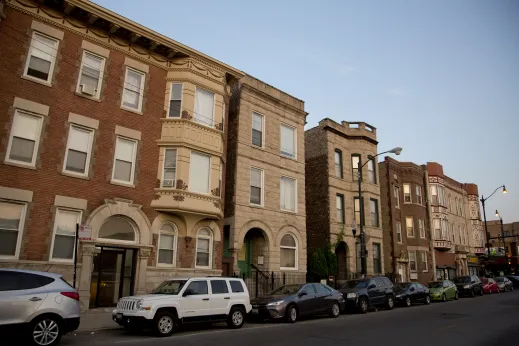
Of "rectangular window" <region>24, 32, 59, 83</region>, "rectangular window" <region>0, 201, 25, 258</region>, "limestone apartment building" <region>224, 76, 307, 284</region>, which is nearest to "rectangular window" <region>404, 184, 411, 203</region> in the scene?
"limestone apartment building" <region>224, 76, 307, 284</region>

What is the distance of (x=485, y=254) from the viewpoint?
5381 cm

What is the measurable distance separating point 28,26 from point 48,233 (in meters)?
8.14

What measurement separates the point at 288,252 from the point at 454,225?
98.7 ft

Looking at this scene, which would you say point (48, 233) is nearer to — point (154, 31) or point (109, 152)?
point (109, 152)

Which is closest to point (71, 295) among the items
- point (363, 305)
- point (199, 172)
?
point (199, 172)

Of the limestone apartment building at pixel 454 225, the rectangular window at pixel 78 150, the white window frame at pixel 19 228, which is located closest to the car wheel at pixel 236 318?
the white window frame at pixel 19 228

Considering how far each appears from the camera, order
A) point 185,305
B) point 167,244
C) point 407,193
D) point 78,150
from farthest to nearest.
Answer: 1. point 407,193
2. point 167,244
3. point 78,150
4. point 185,305

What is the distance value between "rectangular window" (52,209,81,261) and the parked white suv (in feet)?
16.1

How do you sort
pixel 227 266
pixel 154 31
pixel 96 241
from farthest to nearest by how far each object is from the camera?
pixel 227 266
pixel 154 31
pixel 96 241

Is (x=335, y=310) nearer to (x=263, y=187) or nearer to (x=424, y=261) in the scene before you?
(x=263, y=187)

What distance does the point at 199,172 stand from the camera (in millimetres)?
19734

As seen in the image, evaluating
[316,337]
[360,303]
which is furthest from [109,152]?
[360,303]

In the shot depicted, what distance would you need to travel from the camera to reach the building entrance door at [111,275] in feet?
54.4

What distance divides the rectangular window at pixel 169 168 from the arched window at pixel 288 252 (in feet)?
27.7
